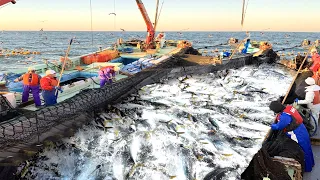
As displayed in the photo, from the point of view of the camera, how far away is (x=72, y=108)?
23.3 feet

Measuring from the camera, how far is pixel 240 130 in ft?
25.8

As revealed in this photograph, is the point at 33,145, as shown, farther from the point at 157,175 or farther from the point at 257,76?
the point at 257,76

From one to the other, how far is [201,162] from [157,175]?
110cm

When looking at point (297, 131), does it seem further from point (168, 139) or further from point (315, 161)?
point (168, 139)

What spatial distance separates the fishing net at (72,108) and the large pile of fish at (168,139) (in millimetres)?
368

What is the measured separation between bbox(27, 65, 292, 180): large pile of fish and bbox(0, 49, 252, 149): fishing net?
37 centimetres

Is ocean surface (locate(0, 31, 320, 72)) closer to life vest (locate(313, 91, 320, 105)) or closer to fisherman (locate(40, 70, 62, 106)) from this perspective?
fisherman (locate(40, 70, 62, 106))

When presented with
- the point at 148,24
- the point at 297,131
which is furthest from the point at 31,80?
the point at 148,24

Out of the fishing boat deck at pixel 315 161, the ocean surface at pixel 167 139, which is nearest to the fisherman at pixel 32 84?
the ocean surface at pixel 167 139

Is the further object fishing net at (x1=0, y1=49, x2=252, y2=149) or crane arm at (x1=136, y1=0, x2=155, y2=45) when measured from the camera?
crane arm at (x1=136, y1=0, x2=155, y2=45)

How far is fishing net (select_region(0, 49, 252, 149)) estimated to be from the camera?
5.50 meters

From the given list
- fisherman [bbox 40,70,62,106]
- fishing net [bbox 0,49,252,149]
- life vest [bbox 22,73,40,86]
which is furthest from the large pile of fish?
life vest [bbox 22,73,40,86]

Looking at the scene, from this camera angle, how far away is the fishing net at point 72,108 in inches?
217

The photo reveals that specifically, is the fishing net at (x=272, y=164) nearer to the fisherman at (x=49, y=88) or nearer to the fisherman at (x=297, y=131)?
the fisherman at (x=297, y=131)
